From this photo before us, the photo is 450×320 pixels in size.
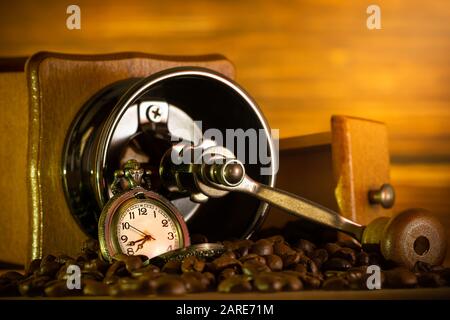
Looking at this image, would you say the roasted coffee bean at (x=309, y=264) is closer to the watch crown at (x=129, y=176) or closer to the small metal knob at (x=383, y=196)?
the watch crown at (x=129, y=176)

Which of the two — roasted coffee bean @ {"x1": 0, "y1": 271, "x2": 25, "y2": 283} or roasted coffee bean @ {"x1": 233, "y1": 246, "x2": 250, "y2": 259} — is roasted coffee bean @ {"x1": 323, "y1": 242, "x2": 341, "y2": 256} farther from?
roasted coffee bean @ {"x1": 0, "y1": 271, "x2": 25, "y2": 283}

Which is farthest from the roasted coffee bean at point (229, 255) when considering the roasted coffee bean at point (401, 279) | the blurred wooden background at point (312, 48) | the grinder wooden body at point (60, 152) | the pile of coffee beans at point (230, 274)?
the blurred wooden background at point (312, 48)

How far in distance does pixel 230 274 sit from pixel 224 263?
0.11 ft

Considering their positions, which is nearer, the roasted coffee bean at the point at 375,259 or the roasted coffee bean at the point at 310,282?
the roasted coffee bean at the point at 310,282

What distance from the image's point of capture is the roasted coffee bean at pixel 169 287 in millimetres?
875

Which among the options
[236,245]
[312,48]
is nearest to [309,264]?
[236,245]

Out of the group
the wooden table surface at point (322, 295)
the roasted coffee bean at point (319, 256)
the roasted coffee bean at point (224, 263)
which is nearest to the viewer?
the wooden table surface at point (322, 295)

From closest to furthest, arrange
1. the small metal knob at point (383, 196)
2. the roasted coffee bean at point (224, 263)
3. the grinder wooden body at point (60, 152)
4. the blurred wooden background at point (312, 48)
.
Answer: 1. the roasted coffee bean at point (224, 263)
2. the grinder wooden body at point (60, 152)
3. the small metal knob at point (383, 196)
4. the blurred wooden background at point (312, 48)

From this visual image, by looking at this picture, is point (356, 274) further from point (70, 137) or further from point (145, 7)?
point (145, 7)

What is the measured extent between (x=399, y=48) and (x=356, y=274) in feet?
3.63

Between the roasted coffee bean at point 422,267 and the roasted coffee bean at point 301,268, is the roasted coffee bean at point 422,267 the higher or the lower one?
the lower one

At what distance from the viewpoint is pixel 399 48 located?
1946 mm

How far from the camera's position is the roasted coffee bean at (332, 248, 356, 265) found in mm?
1073
